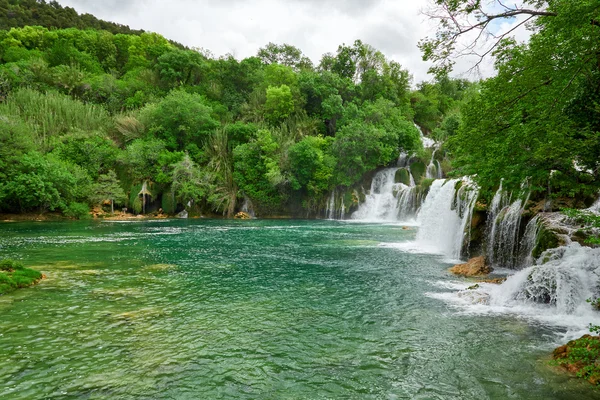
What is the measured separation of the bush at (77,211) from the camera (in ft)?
115

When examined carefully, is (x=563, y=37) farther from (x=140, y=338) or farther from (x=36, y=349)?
(x=36, y=349)

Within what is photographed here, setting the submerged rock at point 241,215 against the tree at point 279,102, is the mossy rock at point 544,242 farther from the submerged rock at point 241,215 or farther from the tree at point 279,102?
the tree at point 279,102

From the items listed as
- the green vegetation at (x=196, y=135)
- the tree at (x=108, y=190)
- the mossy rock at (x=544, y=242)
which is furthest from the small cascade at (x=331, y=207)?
the mossy rock at (x=544, y=242)

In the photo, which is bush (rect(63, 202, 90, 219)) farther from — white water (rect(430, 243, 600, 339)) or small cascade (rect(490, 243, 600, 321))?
small cascade (rect(490, 243, 600, 321))

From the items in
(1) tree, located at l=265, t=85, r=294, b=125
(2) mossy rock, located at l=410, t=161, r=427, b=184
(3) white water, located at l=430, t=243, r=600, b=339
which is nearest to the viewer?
(3) white water, located at l=430, t=243, r=600, b=339

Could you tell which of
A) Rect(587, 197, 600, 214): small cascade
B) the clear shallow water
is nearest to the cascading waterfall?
the clear shallow water

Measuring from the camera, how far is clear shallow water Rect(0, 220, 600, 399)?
5.15 meters

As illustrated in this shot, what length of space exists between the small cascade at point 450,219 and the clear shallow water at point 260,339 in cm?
531

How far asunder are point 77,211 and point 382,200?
109 ft

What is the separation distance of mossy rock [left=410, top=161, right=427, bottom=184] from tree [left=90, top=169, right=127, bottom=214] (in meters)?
34.1

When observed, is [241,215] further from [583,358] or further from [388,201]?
[583,358]

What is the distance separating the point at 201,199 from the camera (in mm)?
40938

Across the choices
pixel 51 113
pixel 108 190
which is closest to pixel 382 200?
pixel 108 190

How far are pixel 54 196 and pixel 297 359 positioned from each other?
35767 mm
